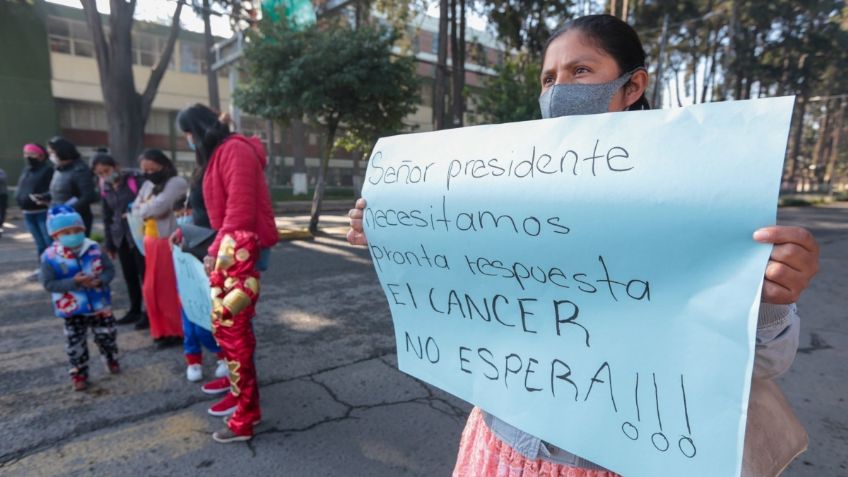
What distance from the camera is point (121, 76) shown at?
11.3m

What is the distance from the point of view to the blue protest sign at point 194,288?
262 centimetres

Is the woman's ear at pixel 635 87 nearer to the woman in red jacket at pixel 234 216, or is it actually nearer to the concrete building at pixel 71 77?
the woman in red jacket at pixel 234 216

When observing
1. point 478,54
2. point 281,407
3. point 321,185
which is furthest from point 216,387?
point 478,54

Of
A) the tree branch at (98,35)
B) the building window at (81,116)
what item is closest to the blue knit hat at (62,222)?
the tree branch at (98,35)

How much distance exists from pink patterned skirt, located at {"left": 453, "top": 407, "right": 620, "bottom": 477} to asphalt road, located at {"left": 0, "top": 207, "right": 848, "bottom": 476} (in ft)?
3.83

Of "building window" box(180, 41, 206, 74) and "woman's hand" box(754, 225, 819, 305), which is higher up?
"building window" box(180, 41, 206, 74)

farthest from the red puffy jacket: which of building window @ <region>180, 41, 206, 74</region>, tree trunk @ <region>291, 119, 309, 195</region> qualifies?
building window @ <region>180, 41, 206, 74</region>

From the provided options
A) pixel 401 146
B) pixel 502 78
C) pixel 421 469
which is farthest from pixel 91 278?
pixel 502 78

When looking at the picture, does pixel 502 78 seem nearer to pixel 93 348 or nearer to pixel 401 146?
pixel 93 348

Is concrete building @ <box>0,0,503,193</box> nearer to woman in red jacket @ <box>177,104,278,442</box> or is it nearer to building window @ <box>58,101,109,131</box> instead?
building window @ <box>58,101,109,131</box>

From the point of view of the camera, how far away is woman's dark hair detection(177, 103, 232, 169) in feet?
8.15

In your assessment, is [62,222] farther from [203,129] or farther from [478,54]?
[478,54]

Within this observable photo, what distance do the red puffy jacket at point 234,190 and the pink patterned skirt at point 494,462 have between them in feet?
5.27

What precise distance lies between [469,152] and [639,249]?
0.47 metres
